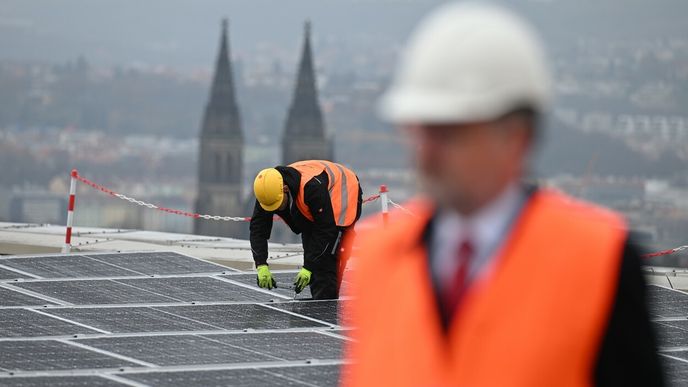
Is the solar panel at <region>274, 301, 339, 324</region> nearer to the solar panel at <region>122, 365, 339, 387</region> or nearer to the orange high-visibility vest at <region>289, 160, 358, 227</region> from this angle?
the orange high-visibility vest at <region>289, 160, 358, 227</region>

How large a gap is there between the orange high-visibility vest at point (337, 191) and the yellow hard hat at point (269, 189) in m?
0.21

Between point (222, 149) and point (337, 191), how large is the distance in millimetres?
141046

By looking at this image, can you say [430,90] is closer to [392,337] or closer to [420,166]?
[420,166]

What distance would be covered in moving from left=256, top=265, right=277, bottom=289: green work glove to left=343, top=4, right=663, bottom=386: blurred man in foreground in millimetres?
9537

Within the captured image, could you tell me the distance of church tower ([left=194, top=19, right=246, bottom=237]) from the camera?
150 m

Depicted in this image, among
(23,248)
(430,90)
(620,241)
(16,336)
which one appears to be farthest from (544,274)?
(23,248)

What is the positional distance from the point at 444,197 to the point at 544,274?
218mm

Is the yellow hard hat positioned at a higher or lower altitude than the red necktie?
higher

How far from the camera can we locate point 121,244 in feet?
65.0

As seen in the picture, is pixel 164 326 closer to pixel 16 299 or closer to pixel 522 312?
pixel 16 299

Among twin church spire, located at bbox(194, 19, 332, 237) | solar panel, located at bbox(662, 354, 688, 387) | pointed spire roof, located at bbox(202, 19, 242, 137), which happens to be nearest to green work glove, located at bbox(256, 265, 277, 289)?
solar panel, located at bbox(662, 354, 688, 387)

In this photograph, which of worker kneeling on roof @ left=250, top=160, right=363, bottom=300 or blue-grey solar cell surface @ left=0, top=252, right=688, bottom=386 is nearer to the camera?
blue-grey solar cell surface @ left=0, top=252, right=688, bottom=386

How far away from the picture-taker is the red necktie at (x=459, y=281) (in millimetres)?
2785

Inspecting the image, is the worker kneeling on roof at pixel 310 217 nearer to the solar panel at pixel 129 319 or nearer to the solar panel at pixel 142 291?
the solar panel at pixel 142 291
